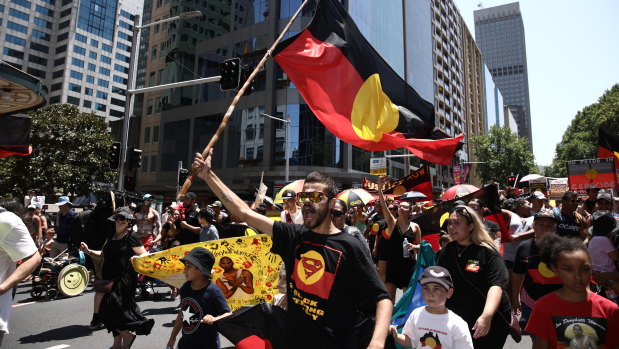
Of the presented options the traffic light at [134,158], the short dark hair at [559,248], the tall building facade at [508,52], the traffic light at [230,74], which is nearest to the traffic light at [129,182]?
the traffic light at [134,158]

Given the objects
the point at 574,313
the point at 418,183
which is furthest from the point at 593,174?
the point at 574,313

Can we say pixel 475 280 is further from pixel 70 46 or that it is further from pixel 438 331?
pixel 70 46

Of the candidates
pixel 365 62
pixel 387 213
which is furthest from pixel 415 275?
pixel 365 62

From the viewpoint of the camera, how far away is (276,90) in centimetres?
3775

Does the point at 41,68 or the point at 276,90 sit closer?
the point at 276,90

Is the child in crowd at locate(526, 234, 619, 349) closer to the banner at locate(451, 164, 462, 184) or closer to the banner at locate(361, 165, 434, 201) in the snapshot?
the banner at locate(361, 165, 434, 201)

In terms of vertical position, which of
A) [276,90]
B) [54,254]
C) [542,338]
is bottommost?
[54,254]

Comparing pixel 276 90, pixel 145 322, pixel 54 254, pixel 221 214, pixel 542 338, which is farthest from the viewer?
pixel 276 90

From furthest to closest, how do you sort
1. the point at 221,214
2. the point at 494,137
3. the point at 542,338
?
the point at 494,137
the point at 221,214
the point at 542,338

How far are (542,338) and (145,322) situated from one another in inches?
171

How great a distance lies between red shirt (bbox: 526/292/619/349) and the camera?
265cm

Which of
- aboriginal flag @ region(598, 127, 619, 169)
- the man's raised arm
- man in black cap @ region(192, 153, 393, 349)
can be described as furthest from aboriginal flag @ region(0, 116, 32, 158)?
aboriginal flag @ region(598, 127, 619, 169)

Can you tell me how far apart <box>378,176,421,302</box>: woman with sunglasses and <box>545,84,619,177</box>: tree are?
1654 inches

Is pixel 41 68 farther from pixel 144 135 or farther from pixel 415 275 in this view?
pixel 415 275
